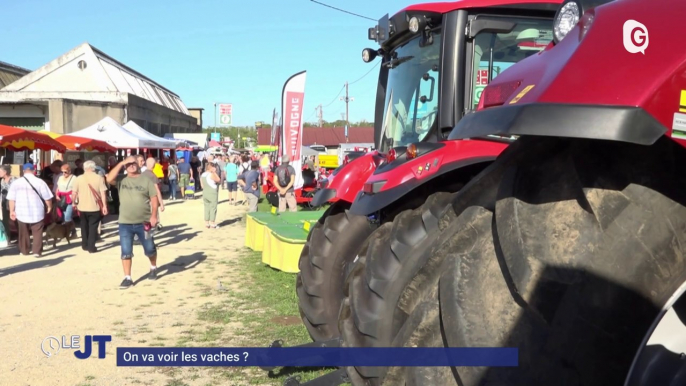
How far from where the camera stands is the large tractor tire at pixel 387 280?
9.09 ft

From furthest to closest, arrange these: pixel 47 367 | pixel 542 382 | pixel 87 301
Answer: pixel 87 301, pixel 47 367, pixel 542 382

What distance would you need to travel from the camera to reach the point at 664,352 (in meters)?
1.65

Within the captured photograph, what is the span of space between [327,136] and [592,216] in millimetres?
62926

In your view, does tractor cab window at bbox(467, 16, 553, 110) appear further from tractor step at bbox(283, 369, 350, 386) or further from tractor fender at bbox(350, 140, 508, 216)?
tractor step at bbox(283, 369, 350, 386)

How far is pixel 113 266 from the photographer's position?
36.3 ft

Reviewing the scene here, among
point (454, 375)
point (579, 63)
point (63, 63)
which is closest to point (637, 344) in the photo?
point (454, 375)

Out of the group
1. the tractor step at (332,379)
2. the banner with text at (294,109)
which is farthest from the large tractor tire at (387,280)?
the banner with text at (294,109)

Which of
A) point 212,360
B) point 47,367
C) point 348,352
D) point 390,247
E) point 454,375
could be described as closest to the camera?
point 454,375

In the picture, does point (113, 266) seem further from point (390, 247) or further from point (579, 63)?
point (579, 63)

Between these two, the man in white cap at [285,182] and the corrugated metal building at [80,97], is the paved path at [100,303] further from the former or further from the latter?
the corrugated metal building at [80,97]

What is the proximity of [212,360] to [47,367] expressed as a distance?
7.66 ft

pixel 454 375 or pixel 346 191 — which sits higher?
pixel 346 191

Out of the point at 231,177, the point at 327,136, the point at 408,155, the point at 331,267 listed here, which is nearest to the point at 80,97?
the point at 231,177

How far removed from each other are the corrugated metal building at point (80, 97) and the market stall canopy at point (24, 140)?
34.9ft
